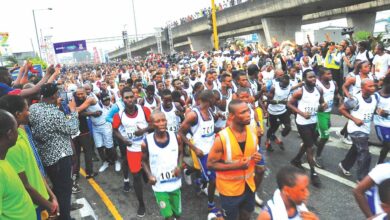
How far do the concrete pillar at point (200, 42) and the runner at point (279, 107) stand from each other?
3913cm

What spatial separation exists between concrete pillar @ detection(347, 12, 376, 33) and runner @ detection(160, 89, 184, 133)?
27187 millimetres

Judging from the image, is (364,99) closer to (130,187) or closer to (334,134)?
(334,134)

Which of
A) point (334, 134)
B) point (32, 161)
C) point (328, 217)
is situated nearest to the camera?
point (32, 161)

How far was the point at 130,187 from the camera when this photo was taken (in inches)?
250

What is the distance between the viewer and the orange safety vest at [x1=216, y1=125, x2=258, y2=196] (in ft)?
11.9

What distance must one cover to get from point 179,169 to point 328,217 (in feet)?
7.21

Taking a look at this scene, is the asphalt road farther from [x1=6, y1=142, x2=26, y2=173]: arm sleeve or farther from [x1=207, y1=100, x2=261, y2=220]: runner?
[x1=6, y1=142, x2=26, y2=173]: arm sleeve

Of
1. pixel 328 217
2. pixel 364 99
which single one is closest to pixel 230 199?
pixel 328 217

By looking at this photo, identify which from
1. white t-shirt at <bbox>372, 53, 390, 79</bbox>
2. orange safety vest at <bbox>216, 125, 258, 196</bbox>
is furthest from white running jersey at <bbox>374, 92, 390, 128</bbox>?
white t-shirt at <bbox>372, 53, 390, 79</bbox>

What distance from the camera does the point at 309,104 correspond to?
19.1 ft

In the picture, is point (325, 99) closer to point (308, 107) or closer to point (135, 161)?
point (308, 107)

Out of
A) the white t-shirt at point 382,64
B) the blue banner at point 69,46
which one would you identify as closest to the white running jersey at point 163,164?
the white t-shirt at point 382,64

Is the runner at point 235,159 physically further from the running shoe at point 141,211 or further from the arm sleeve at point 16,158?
the arm sleeve at point 16,158

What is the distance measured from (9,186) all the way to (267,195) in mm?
3934
